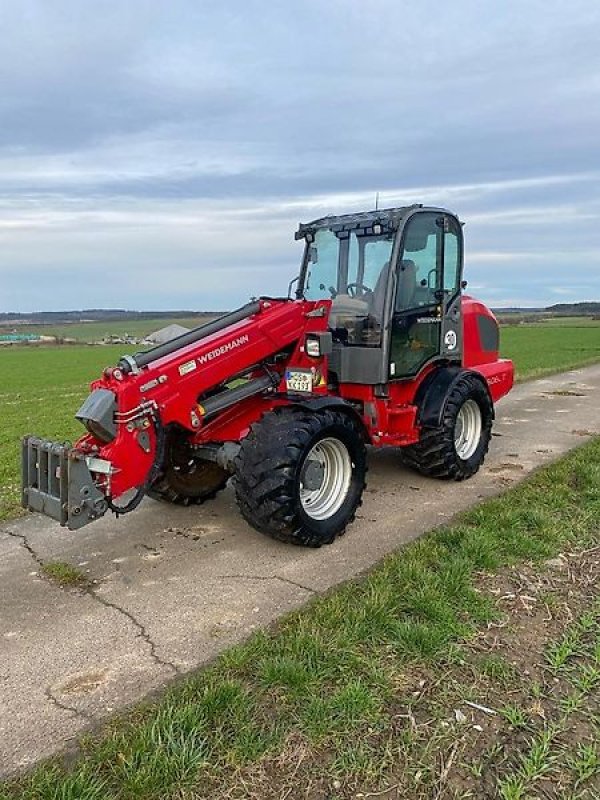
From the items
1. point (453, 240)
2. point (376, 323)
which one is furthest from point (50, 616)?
point (453, 240)

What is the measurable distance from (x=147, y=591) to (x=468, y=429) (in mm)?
4173

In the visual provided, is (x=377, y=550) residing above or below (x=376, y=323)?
below

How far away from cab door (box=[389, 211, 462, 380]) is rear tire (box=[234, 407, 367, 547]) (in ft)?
3.86

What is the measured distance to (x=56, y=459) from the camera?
4516 millimetres

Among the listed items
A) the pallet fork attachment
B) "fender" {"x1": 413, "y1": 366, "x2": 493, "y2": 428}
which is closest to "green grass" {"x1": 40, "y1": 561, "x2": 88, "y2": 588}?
the pallet fork attachment

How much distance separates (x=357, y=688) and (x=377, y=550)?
1.99m

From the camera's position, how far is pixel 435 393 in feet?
22.5

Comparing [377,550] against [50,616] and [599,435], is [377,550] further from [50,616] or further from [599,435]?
[599,435]

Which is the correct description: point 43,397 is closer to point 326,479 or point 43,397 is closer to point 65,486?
point 326,479

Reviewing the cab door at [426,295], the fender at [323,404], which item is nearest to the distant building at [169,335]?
the fender at [323,404]

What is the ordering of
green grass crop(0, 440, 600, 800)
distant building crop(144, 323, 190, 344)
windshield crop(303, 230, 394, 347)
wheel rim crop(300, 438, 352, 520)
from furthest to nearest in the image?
windshield crop(303, 230, 394, 347)
distant building crop(144, 323, 190, 344)
wheel rim crop(300, 438, 352, 520)
green grass crop(0, 440, 600, 800)

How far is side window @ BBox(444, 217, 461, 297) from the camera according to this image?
6.98m

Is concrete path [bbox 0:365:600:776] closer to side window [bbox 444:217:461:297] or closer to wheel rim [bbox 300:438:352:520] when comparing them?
wheel rim [bbox 300:438:352:520]

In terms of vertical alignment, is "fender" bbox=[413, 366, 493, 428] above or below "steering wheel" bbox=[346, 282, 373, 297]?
below
